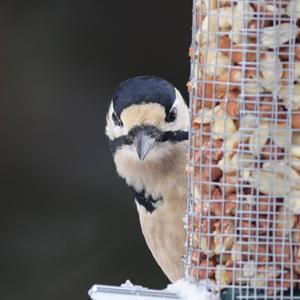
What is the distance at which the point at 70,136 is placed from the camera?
8.52 meters

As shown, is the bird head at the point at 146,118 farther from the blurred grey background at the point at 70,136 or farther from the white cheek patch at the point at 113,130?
the blurred grey background at the point at 70,136

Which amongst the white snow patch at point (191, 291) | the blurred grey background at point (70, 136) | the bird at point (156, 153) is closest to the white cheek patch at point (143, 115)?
the bird at point (156, 153)

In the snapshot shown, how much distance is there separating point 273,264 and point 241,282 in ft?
0.39

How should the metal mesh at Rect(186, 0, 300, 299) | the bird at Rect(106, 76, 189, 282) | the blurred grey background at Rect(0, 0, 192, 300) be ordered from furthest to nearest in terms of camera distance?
the blurred grey background at Rect(0, 0, 192, 300), the bird at Rect(106, 76, 189, 282), the metal mesh at Rect(186, 0, 300, 299)

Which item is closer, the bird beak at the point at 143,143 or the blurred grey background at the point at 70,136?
the bird beak at the point at 143,143

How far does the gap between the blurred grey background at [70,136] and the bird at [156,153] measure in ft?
11.1

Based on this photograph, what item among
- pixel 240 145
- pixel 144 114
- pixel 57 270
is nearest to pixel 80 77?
pixel 57 270

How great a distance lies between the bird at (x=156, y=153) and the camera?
4.52m

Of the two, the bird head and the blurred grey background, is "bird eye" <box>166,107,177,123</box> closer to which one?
the bird head

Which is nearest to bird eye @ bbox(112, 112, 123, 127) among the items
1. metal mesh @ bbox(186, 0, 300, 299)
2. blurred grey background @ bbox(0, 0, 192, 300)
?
metal mesh @ bbox(186, 0, 300, 299)

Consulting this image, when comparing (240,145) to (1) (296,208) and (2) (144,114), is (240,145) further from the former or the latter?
(2) (144,114)

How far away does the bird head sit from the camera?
14.7 feet

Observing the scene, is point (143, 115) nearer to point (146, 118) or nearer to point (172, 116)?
point (146, 118)

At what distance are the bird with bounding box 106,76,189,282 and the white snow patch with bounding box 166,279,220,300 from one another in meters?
0.62
